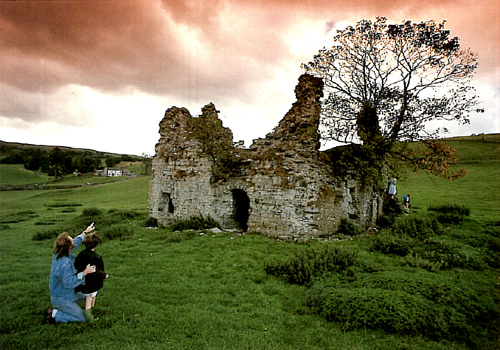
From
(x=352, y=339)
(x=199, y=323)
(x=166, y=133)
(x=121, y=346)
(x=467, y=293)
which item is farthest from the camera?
(x=166, y=133)

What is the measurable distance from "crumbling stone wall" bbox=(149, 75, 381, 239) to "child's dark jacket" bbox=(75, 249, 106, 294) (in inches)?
352

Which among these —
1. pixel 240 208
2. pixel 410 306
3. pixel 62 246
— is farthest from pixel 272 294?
pixel 240 208

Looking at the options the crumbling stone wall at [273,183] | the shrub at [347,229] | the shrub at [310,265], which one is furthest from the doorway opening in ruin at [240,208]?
the shrub at [310,265]

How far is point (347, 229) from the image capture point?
14461mm

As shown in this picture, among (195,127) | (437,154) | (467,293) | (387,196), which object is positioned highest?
(195,127)

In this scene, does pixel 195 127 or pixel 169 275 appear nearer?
pixel 169 275

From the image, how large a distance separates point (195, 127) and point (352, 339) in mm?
13515

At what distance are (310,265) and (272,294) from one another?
1.73 metres

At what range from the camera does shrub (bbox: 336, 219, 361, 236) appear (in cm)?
1445

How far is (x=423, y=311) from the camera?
5.97 m

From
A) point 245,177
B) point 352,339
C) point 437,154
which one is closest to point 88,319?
point 352,339

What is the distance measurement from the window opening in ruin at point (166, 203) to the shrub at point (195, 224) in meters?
2.19

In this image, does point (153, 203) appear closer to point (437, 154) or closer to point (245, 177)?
point (245, 177)

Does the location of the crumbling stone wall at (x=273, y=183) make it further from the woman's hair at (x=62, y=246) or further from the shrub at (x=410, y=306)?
the woman's hair at (x=62, y=246)
